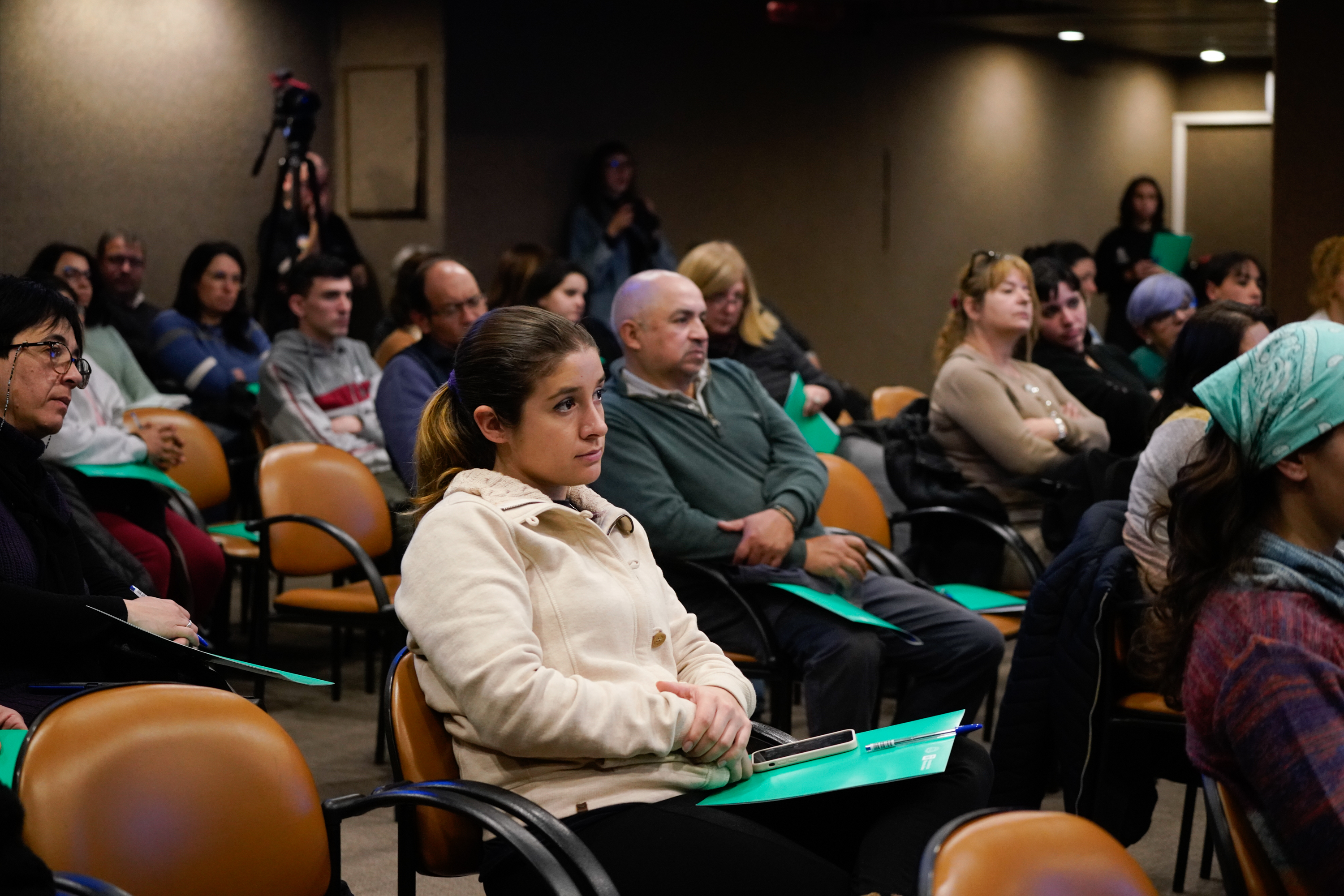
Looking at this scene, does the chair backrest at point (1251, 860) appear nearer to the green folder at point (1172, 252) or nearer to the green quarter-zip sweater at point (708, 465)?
the green quarter-zip sweater at point (708, 465)

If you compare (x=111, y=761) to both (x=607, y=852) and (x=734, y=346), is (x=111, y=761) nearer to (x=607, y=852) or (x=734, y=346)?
(x=607, y=852)

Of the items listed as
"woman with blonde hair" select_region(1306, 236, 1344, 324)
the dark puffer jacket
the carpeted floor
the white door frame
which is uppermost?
the white door frame

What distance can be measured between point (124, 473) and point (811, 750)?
2.50 m

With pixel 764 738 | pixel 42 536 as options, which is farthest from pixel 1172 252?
pixel 42 536

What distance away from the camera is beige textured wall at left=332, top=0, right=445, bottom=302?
24.4 ft

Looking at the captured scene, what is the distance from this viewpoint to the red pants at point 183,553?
3725mm

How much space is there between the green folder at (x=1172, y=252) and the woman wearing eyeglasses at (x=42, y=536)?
6.74 meters

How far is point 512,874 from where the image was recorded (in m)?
1.76

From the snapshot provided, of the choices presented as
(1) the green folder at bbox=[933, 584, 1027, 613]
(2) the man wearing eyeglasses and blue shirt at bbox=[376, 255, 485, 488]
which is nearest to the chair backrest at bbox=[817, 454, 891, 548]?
(1) the green folder at bbox=[933, 584, 1027, 613]

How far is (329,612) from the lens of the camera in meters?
3.62

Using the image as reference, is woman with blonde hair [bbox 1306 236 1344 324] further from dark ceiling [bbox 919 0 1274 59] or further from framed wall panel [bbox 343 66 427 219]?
dark ceiling [bbox 919 0 1274 59]

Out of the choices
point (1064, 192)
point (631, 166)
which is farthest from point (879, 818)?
point (1064, 192)

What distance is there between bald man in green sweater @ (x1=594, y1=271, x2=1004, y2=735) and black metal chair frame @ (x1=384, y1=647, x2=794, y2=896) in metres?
1.21

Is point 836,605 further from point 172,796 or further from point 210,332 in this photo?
point 210,332
